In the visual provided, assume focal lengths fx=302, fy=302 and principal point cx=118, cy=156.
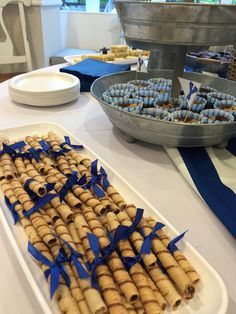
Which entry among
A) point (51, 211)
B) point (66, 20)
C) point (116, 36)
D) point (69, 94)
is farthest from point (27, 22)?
point (51, 211)

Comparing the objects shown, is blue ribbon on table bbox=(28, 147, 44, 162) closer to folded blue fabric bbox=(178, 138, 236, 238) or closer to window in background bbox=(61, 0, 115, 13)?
folded blue fabric bbox=(178, 138, 236, 238)

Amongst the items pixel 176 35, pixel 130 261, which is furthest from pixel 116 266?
pixel 176 35

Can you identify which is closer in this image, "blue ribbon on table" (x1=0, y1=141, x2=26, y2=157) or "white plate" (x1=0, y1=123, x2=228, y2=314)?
"white plate" (x1=0, y1=123, x2=228, y2=314)

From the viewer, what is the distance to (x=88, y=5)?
8.39 ft

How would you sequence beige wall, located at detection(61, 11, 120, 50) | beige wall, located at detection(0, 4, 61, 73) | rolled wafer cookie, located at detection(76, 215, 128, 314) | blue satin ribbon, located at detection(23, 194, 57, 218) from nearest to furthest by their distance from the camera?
rolled wafer cookie, located at detection(76, 215, 128, 314), blue satin ribbon, located at detection(23, 194, 57, 218), beige wall, located at detection(0, 4, 61, 73), beige wall, located at detection(61, 11, 120, 50)

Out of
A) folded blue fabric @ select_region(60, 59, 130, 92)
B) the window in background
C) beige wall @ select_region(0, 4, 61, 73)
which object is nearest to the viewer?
folded blue fabric @ select_region(60, 59, 130, 92)

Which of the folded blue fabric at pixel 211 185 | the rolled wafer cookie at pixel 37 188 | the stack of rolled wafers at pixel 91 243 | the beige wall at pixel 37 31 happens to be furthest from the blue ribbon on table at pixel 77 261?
the beige wall at pixel 37 31

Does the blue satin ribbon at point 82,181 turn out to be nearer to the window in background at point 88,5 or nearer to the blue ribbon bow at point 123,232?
the blue ribbon bow at point 123,232

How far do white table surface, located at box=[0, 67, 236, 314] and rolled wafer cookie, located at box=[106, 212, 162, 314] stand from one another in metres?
0.09

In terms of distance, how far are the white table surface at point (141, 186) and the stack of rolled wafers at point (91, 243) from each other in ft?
0.16

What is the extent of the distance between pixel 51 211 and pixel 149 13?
0.33 meters

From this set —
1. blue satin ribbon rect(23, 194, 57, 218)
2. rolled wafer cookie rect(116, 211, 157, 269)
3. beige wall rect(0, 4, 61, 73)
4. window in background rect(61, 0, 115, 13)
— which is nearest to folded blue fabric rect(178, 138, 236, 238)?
rolled wafer cookie rect(116, 211, 157, 269)

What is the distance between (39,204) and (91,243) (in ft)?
0.33

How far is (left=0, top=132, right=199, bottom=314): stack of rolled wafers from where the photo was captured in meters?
0.30
